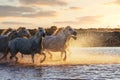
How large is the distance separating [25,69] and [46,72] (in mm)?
1714

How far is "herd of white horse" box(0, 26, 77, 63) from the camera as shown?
87.2ft

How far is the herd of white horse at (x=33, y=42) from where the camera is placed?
2658 cm

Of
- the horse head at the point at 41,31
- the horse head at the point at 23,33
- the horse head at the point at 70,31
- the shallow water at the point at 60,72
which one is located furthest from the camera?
the horse head at the point at 70,31

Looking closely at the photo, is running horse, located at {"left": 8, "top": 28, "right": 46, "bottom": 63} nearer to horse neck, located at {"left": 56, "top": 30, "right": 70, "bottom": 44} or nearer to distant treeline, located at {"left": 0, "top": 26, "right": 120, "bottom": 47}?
horse neck, located at {"left": 56, "top": 30, "right": 70, "bottom": 44}

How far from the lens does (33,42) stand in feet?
87.5

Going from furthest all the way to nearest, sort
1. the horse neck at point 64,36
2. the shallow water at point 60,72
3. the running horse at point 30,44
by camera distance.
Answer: the horse neck at point 64,36, the running horse at point 30,44, the shallow water at point 60,72

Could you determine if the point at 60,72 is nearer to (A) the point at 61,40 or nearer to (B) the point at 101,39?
(A) the point at 61,40

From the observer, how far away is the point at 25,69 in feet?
79.3

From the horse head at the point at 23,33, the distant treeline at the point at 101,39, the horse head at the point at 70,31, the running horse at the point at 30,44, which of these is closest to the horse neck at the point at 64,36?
the horse head at the point at 70,31

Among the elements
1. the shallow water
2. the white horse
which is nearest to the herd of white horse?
the white horse

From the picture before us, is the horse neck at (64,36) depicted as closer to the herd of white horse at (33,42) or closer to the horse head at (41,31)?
the herd of white horse at (33,42)

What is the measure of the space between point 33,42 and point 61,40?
356 centimetres

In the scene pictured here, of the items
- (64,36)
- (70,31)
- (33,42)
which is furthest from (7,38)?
(70,31)

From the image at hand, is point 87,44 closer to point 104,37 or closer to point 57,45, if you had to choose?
point 104,37
